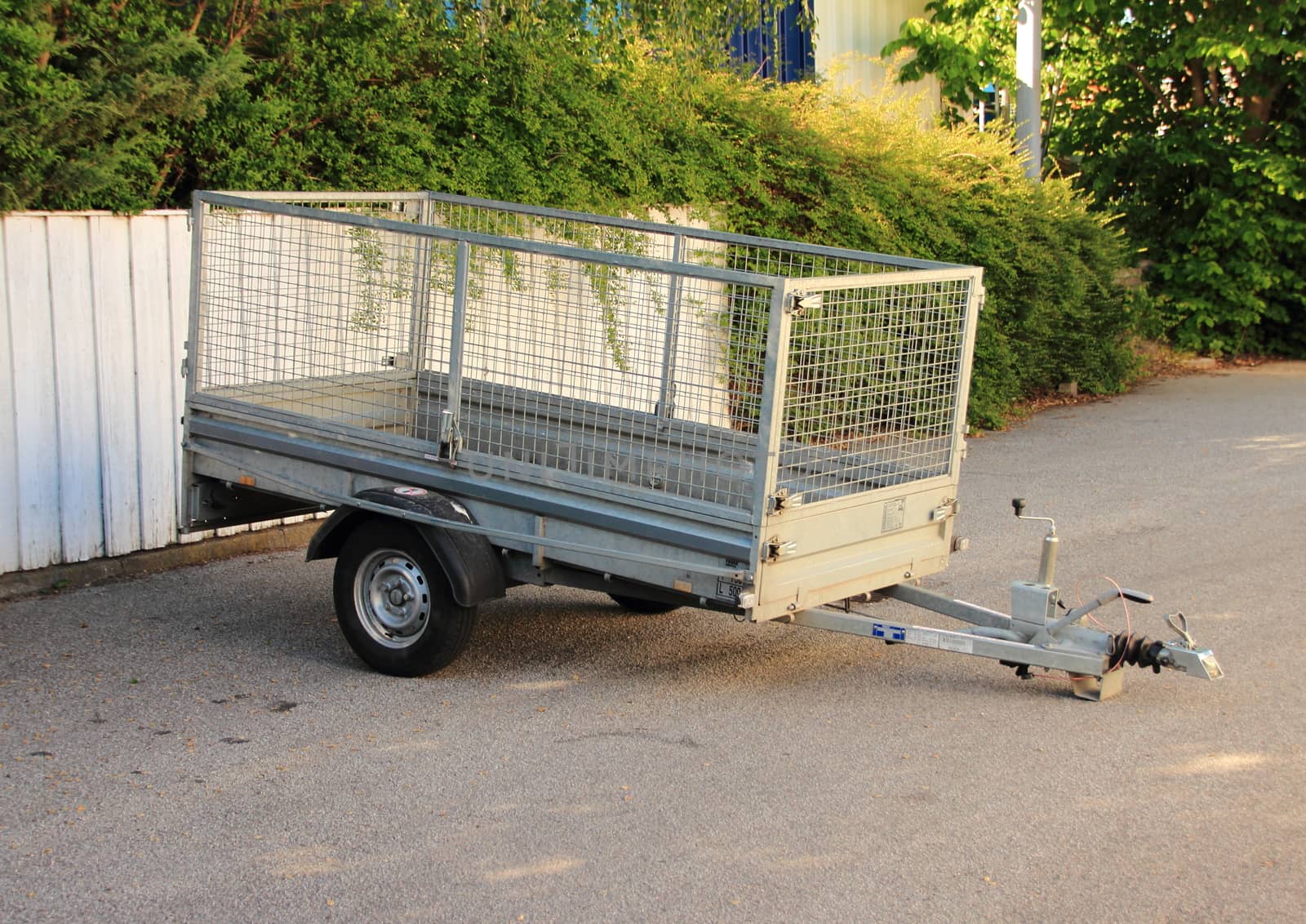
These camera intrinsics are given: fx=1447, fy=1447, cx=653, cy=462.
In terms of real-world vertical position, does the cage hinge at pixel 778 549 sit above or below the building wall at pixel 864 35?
below

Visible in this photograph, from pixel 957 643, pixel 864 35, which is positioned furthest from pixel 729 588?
pixel 864 35

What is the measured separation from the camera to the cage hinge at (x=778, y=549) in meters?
5.59

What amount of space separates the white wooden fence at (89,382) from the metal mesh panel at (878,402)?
3.98 meters

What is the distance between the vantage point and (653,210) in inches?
459

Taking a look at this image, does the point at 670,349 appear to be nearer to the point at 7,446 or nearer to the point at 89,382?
the point at 89,382

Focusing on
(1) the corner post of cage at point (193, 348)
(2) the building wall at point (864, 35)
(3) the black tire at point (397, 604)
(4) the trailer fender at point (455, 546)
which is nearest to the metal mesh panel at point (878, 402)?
(4) the trailer fender at point (455, 546)

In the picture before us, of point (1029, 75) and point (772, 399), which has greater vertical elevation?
point (1029, 75)

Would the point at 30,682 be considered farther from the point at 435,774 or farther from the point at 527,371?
the point at 527,371

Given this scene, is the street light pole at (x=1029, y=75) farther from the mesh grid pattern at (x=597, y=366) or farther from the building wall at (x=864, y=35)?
the mesh grid pattern at (x=597, y=366)

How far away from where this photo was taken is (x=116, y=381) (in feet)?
27.0

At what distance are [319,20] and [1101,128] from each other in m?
14.6

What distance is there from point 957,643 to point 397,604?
96.6 inches

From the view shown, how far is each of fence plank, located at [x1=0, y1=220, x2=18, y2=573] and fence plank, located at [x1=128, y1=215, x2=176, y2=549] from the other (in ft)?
2.55

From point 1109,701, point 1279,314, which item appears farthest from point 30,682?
point 1279,314
